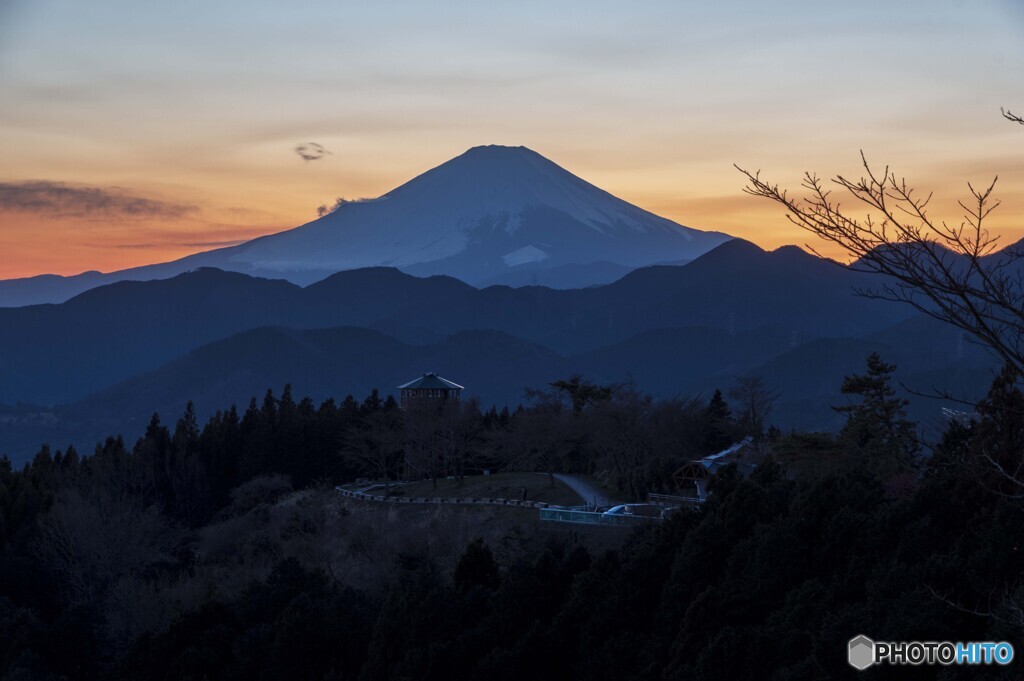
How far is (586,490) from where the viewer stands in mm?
33531

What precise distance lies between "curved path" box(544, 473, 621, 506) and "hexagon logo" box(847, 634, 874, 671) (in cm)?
2004

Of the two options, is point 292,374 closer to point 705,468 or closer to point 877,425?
point 705,468

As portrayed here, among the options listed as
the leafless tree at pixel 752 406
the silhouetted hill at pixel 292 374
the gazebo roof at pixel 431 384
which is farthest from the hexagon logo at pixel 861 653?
the silhouetted hill at pixel 292 374

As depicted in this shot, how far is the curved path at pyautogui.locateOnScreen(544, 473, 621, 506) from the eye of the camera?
31.3 meters

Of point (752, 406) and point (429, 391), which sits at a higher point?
point (429, 391)

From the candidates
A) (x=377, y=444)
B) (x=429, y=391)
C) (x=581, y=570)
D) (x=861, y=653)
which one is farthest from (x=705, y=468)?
(x=861, y=653)

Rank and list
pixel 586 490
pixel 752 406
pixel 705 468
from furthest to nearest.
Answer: pixel 752 406 < pixel 586 490 < pixel 705 468

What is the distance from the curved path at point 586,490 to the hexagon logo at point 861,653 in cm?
2004

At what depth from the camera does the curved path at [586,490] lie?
31.3 meters

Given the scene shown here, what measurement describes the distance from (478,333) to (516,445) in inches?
5039

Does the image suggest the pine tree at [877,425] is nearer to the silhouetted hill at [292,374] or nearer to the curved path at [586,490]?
the curved path at [586,490]

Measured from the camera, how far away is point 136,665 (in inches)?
700

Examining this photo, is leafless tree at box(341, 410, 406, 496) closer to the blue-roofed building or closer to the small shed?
the blue-roofed building

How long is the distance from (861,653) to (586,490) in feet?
76.3
